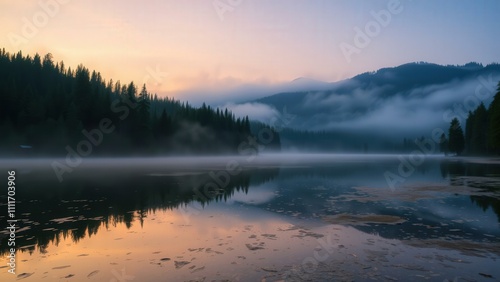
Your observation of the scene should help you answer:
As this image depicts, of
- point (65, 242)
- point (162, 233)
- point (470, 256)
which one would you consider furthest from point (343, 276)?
point (65, 242)

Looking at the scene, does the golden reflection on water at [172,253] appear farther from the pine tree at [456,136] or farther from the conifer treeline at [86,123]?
the pine tree at [456,136]

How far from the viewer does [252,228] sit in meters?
16.6

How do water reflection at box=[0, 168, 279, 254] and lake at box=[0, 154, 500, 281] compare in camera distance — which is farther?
water reflection at box=[0, 168, 279, 254]

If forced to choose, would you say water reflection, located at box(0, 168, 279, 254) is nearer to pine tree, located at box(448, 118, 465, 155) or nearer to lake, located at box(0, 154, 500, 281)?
lake, located at box(0, 154, 500, 281)

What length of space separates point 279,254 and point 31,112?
10491 centimetres

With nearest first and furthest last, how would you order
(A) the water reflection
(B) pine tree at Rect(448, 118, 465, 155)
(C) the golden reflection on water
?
(C) the golden reflection on water
(A) the water reflection
(B) pine tree at Rect(448, 118, 465, 155)

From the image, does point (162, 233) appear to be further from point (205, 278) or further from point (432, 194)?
point (432, 194)

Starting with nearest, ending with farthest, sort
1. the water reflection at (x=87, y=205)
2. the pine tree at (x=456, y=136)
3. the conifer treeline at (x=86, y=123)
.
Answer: the water reflection at (x=87, y=205) → the conifer treeline at (x=86, y=123) → the pine tree at (x=456, y=136)

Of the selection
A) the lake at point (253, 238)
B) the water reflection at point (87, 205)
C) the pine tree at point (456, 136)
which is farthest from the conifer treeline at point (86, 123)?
the pine tree at point (456, 136)

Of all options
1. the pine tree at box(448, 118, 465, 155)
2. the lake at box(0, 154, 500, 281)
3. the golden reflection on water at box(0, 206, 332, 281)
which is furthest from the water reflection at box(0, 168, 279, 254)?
the pine tree at box(448, 118, 465, 155)

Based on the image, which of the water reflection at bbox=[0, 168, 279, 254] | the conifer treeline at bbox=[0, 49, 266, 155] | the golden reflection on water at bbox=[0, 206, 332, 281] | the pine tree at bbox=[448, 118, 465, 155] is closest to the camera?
the golden reflection on water at bbox=[0, 206, 332, 281]

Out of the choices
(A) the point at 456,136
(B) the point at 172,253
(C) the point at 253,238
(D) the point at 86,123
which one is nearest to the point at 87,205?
(B) the point at 172,253

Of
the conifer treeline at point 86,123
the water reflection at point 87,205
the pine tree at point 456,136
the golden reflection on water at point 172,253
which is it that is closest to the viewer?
the golden reflection on water at point 172,253

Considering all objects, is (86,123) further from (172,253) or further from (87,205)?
(172,253)
